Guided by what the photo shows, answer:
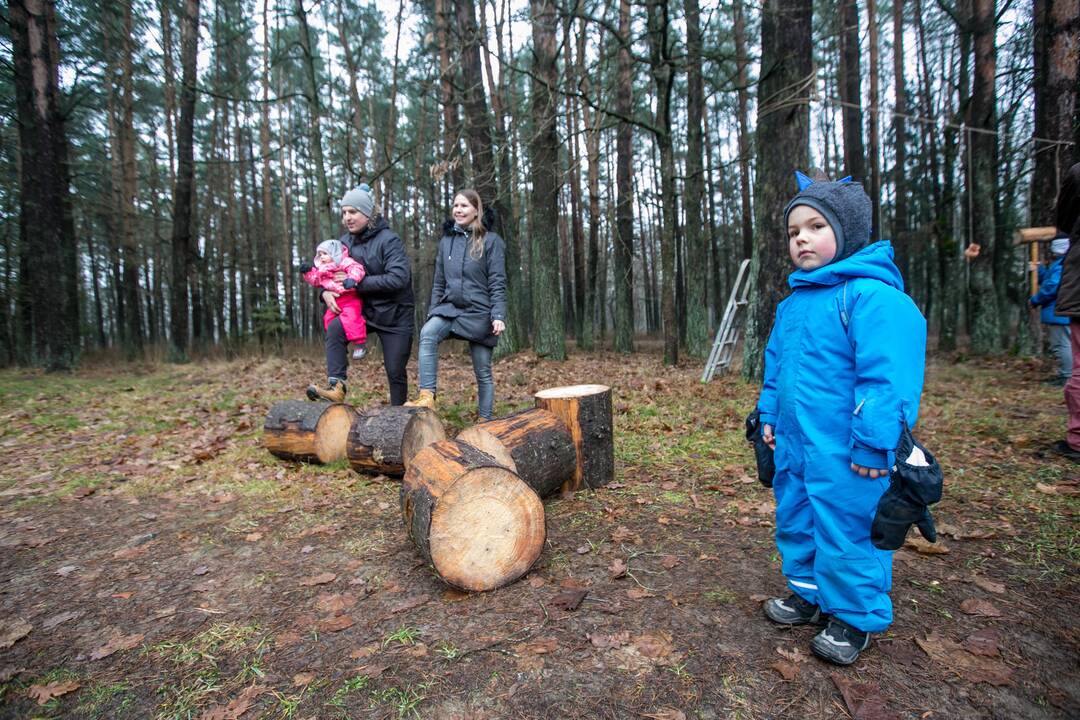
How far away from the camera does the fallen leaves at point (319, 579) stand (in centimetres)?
278

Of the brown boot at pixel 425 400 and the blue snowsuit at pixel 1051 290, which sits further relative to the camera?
the blue snowsuit at pixel 1051 290

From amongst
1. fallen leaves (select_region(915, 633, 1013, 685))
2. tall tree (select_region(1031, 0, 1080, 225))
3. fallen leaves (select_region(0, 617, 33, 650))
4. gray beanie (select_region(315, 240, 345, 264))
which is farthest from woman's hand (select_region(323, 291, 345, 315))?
tall tree (select_region(1031, 0, 1080, 225))

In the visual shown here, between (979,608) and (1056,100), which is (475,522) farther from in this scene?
(1056,100)

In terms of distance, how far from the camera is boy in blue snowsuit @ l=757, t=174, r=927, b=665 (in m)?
1.83

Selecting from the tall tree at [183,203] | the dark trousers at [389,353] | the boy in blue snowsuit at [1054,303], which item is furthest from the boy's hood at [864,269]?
the tall tree at [183,203]

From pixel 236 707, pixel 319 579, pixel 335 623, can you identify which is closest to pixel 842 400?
pixel 335 623

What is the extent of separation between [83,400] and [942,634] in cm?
1019

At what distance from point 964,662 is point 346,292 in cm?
467

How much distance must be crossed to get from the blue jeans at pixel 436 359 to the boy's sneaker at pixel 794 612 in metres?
3.07

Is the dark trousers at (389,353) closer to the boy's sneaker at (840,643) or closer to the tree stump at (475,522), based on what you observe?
the tree stump at (475,522)

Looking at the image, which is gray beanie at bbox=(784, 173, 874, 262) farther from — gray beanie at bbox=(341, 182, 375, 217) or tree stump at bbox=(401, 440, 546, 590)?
gray beanie at bbox=(341, 182, 375, 217)

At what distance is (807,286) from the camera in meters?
2.17

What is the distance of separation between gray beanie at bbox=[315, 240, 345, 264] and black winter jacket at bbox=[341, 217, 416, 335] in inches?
4.7

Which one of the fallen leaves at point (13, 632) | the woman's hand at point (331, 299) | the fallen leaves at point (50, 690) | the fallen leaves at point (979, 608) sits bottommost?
the fallen leaves at point (979, 608)
